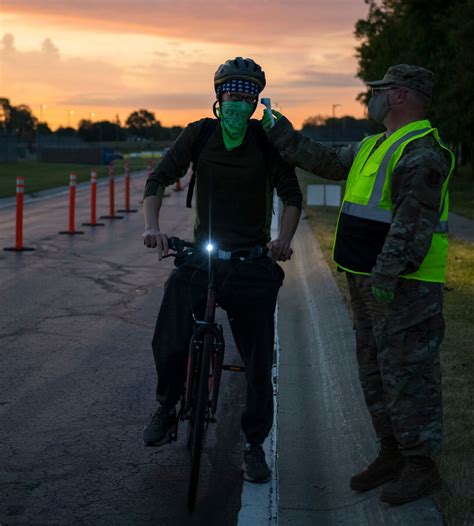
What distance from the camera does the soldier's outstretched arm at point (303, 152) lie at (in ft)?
17.9

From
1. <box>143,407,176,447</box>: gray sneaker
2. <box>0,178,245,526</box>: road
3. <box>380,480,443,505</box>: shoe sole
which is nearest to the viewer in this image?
<box>380,480,443,505</box>: shoe sole

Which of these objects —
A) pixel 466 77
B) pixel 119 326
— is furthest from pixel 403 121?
pixel 466 77

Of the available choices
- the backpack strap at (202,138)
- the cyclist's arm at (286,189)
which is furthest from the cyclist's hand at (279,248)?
the backpack strap at (202,138)

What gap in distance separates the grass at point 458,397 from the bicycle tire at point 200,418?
1.15 m

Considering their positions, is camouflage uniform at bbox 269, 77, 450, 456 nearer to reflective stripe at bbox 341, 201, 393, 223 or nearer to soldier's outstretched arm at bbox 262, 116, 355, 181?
reflective stripe at bbox 341, 201, 393, 223

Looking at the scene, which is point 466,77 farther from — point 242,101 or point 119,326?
point 242,101

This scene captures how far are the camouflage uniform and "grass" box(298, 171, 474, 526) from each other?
11.4 inches

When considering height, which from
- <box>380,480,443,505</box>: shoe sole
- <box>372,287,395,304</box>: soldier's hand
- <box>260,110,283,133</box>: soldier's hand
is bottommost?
<box>380,480,443,505</box>: shoe sole

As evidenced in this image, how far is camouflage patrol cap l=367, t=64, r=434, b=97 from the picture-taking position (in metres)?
5.03

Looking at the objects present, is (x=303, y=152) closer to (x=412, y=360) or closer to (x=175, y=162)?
(x=175, y=162)

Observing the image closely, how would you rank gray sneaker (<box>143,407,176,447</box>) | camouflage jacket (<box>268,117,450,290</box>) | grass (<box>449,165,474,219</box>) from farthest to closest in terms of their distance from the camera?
grass (<box>449,165,474,219</box>) → gray sneaker (<box>143,407,176,447</box>) → camouflage jacket (<box>268,117,450,290</box>)

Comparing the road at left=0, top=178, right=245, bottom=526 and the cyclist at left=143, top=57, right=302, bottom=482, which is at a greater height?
the cyclist at left=143, top=57, right=302, bottom=482

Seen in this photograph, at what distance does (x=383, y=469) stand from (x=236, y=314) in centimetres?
108

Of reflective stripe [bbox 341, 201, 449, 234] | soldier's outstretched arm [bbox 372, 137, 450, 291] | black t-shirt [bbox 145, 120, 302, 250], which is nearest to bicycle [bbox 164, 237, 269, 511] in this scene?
black t-shirt [bbox 145, 120, 302, 250]
